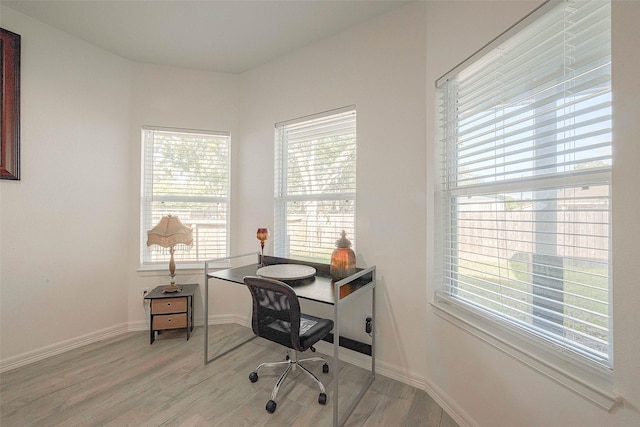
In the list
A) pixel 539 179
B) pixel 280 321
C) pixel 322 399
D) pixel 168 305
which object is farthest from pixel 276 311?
pixel 539 179

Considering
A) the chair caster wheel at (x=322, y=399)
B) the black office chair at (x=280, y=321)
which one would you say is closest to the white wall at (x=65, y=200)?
the black office chair at (x=280, y=321)

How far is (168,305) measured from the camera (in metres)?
2.53

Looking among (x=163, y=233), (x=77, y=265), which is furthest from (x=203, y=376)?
(x=77, y=265)

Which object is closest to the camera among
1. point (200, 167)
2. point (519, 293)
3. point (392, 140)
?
point (519, 293)

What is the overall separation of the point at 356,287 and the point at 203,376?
138cm

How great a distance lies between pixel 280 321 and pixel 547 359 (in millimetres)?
1455

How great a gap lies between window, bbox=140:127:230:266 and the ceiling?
2.59 feet

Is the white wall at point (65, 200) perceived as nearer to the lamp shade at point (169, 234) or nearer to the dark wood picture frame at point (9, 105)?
the dark wood picture frame at point (9, 105)

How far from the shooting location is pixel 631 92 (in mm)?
865

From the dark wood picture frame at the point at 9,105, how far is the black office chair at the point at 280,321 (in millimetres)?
2116

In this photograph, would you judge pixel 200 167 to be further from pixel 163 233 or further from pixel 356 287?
pixel 356 287

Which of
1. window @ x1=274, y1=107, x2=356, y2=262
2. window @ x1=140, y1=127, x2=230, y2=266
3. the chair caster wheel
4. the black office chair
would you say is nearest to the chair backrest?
the black office chair

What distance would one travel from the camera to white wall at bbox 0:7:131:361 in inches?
84.4

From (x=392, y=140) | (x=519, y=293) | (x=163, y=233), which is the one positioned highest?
(x=392, y=140)
